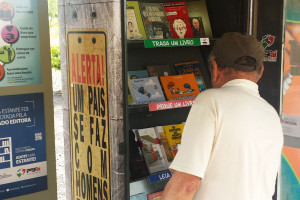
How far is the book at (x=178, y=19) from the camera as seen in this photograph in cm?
312

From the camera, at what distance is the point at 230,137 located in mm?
1699

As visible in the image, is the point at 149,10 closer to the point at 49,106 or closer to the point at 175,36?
the point at 175,36

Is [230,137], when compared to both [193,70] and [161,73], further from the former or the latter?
[193,70]

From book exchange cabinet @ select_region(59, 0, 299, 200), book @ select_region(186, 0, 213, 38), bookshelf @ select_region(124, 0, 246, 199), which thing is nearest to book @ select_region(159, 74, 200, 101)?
book exchange cabinet @ select_region(59, 0, 299, 200)

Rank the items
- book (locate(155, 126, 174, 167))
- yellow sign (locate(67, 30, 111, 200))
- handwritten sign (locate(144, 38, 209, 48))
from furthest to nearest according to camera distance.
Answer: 1. book (locate(155, 126, 174, 167))
2. handwritten sign (locate(144, 38, 209, 48))
3. yellow sign (locate(67, 30, 111, 200))

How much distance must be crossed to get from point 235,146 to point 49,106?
47.8 inches

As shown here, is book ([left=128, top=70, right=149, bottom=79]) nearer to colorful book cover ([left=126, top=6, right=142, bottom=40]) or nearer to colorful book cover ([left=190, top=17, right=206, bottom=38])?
colorful book cover ([left=126, top=6, right=142, bottom=40])

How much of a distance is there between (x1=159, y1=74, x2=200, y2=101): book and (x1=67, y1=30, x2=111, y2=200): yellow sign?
71cm

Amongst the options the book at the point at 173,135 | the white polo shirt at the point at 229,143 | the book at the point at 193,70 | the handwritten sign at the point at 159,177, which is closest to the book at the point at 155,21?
the book at the point at 193,70

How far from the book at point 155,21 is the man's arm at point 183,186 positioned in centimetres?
143

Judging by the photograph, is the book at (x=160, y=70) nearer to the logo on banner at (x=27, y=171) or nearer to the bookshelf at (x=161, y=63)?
the bookshelf at (x=161, y=63)

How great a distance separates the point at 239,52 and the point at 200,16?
1593mm

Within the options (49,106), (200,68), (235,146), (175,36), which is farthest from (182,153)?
(200,68)

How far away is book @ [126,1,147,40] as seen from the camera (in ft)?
9.40
